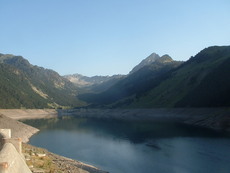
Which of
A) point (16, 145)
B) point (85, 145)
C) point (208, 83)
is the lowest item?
point (85, 145)

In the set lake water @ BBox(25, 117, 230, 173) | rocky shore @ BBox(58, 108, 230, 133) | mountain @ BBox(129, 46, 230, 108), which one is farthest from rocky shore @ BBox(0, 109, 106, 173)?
mountain @ BBox(129, 46, 230, 108)

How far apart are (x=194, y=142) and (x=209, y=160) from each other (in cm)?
2078

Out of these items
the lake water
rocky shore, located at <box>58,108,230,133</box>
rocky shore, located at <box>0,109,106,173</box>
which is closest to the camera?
rocky shore, located at <box>0,109,106,173</box>

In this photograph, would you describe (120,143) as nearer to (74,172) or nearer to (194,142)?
(194,142)

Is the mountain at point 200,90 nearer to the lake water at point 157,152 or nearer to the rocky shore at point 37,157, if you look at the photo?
the lake water at point 157,152

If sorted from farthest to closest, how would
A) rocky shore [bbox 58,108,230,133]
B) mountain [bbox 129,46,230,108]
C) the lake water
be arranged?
mountain [bbox 129,46,230,108]
rocky shore [bbox 58,108,230,133]
the lake water

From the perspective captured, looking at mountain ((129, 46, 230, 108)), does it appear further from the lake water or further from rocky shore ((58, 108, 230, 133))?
the lake water

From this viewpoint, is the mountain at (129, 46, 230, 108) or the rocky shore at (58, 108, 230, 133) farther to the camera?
the mountain at (129, 46, 230, 108)

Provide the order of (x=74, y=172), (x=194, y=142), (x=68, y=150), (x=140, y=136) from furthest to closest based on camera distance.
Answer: (x=140, y=136) → (x=194, y=142) → (x=68, y=150) → (x=74, y=172)

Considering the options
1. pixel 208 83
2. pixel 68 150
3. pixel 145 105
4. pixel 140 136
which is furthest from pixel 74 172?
pixel 145 105

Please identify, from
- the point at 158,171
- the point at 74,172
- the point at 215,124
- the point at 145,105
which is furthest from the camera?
the point at 145,105

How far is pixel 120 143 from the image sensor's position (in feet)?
253

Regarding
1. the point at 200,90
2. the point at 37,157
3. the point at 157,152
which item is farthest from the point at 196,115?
the point at 37,157

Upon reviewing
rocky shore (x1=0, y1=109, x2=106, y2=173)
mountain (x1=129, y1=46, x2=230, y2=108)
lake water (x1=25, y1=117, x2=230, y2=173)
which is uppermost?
mountain (x1=129, y1=46, x2=230, y2=108)
